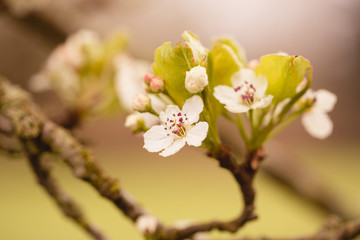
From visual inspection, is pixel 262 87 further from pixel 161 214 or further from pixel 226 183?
pixel 226 183

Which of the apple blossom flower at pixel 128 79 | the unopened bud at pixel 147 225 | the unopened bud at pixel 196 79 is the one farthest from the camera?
the apple blossom flower at pixel 128 79

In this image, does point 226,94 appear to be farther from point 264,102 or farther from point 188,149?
point 188,149

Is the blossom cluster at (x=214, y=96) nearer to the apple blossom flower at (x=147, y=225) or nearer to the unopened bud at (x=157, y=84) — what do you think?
the unopened bud at (x=157, y=84)

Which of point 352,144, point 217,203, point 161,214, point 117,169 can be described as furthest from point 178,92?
point 352,144

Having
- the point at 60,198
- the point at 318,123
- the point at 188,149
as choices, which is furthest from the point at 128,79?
the point at 188,149

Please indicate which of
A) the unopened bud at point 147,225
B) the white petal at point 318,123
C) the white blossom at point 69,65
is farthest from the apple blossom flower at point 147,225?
the white blossom at point 69,65
